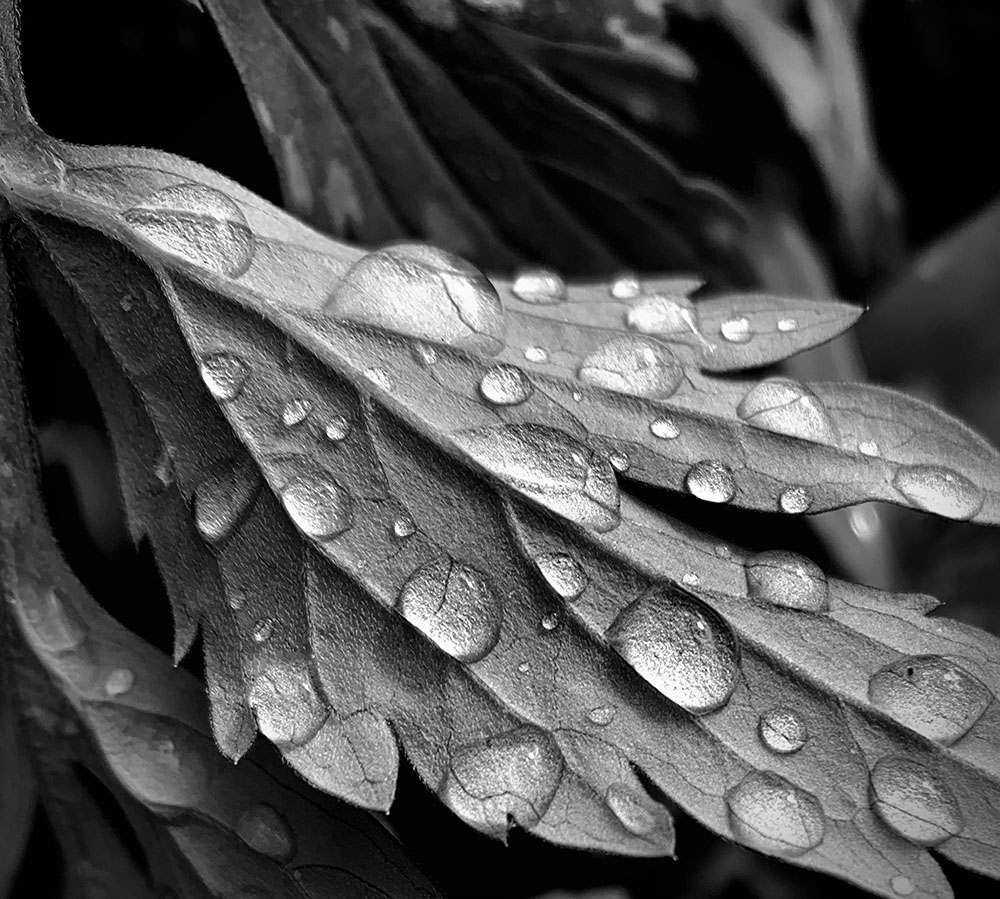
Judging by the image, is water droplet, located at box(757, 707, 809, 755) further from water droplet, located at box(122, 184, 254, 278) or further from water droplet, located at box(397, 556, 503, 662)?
water droplet, located at box(122, 184, 254, 278)

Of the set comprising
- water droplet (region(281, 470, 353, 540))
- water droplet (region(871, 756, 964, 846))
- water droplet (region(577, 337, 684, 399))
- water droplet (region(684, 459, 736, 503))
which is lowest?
water droplet (region(871, 756, 964, 846))

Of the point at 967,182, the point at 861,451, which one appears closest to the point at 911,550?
the point at 967,182

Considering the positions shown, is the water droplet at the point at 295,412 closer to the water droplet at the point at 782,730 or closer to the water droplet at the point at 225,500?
the water droplet at the point at 225,500

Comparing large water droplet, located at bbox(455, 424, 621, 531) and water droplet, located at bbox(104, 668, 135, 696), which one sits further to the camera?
water droplet, located at bbox(104, 668, 135, 696)

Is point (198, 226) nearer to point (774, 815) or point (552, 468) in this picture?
point (552, 468)

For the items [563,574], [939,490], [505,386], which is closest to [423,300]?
[505,386]

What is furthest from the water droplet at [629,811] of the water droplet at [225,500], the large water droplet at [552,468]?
the water droplet at [225,500]

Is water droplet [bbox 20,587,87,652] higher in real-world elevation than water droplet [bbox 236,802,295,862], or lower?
higher

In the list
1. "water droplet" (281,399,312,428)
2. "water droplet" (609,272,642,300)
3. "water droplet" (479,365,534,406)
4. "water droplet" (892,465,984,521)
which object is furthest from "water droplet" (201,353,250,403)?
"water droplet" (892,465,984,521)
